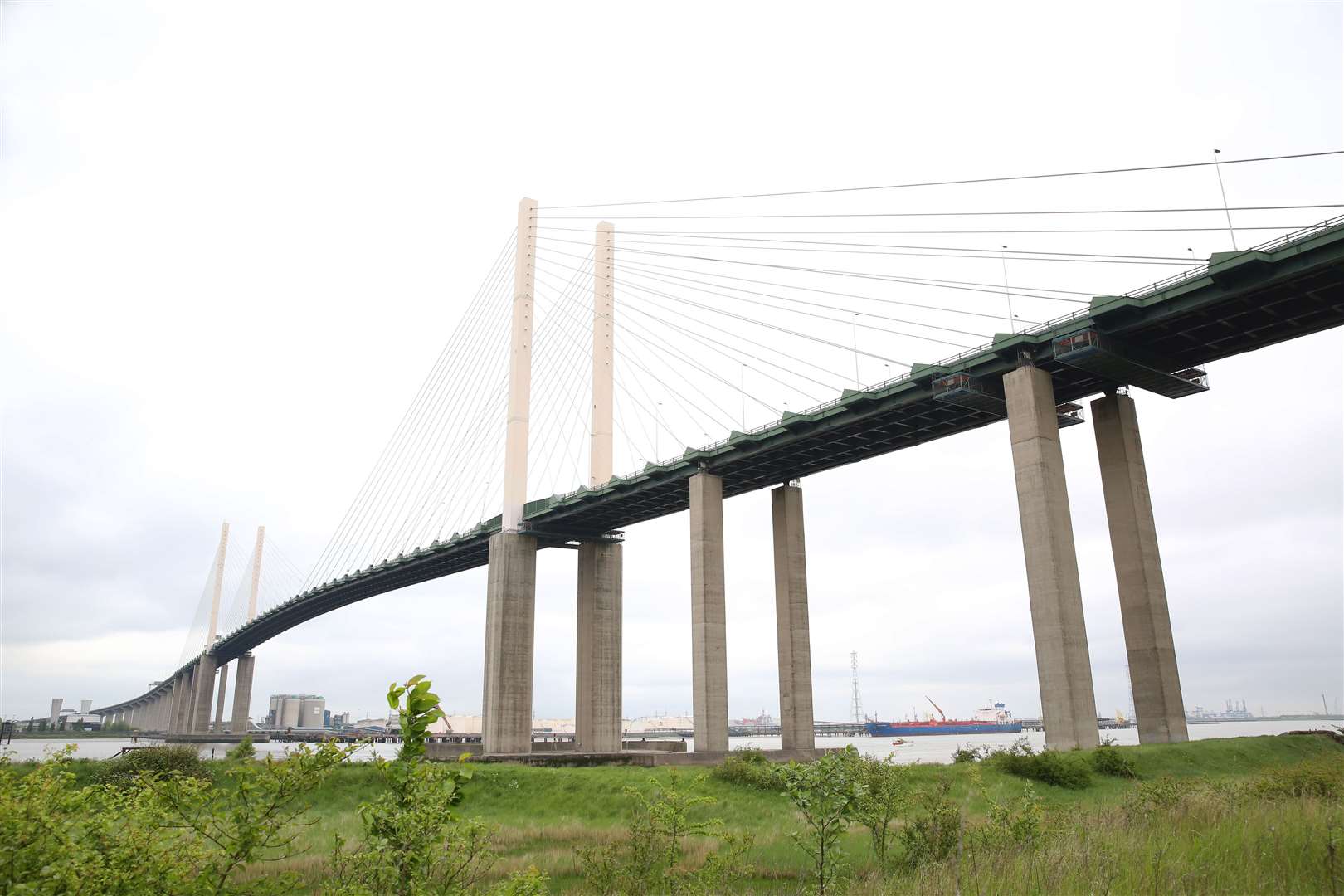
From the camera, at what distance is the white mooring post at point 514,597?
230ft

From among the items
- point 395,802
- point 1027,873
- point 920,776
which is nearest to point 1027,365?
point 920,776

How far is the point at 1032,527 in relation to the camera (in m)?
40.3

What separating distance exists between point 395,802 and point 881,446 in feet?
177

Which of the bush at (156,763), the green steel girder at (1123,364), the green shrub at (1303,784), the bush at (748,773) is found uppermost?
the green steel girder at (1123,364)

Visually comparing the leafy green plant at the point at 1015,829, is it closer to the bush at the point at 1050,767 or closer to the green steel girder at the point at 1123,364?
the bush at the point at 1050,767

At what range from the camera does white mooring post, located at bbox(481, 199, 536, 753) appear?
230 feet

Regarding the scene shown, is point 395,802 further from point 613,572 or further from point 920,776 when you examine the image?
point 613,572

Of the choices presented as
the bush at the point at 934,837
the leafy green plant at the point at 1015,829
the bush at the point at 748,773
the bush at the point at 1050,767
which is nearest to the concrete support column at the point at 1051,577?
the bush at the point at 1050,767

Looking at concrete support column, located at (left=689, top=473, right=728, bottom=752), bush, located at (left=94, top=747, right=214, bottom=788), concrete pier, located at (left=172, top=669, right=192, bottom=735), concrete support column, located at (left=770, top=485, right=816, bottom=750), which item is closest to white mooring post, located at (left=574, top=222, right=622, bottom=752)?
concrete support column, located at (left=689, top=473, right=728, bottom=752)

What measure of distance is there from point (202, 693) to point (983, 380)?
16519cm

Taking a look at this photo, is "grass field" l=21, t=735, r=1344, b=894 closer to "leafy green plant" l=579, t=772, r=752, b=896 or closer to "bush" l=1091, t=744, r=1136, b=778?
"bush" l=1091, t=744, r=1136, b=778

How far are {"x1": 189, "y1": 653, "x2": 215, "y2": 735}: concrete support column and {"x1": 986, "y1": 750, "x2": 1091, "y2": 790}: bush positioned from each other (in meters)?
164

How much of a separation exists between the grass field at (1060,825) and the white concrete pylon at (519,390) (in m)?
33.8

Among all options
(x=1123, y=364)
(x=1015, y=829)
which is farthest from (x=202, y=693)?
(x=1015, y=829)
